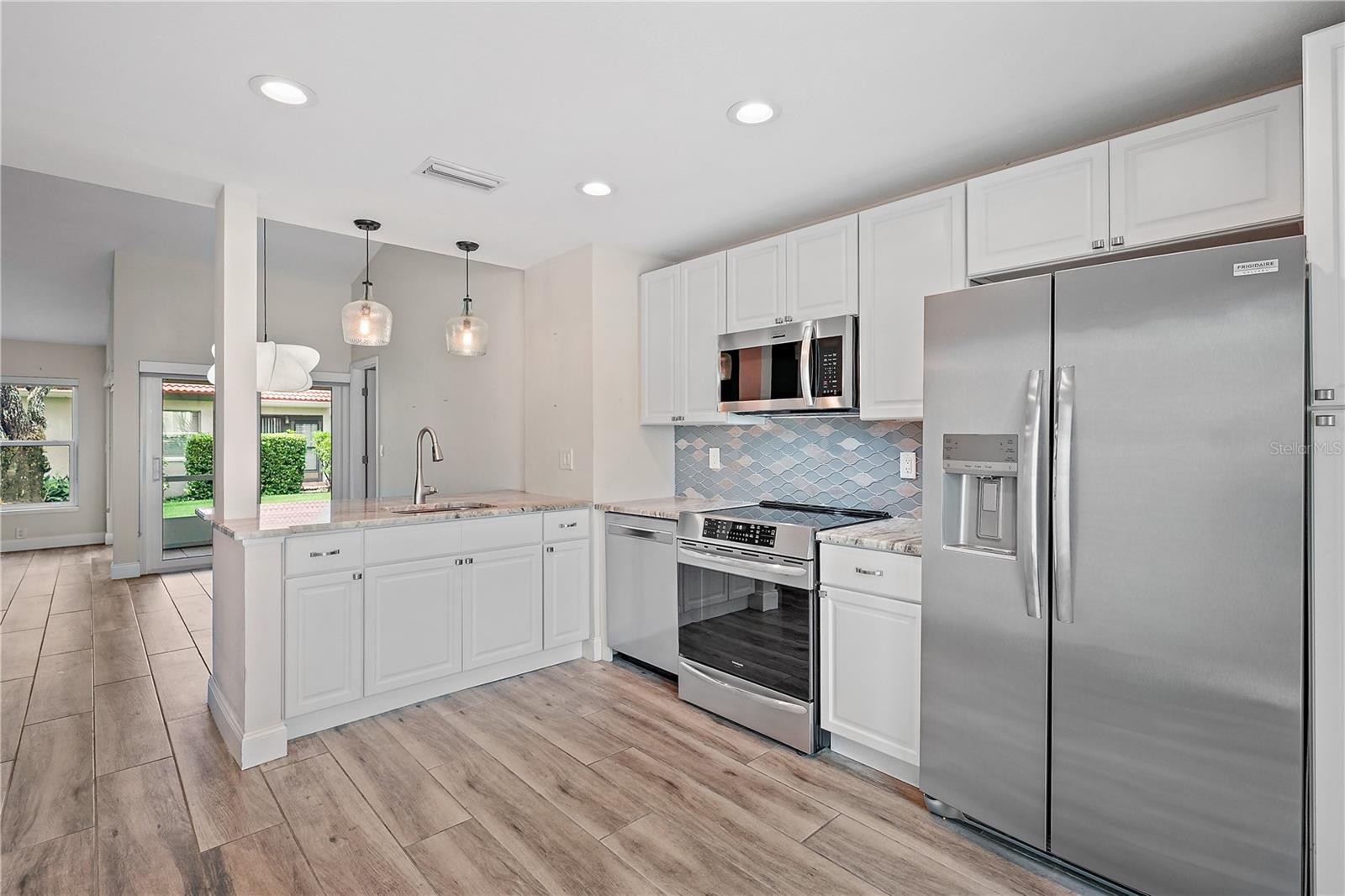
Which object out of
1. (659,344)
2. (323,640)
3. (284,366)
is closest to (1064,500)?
(659,344)

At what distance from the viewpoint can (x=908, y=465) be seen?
3.02 m

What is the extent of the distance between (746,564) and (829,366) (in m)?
0.94

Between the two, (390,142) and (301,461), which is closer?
(390,142)

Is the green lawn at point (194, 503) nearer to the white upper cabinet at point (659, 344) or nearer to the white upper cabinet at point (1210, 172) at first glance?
the white upper cabinet at point (659, 344)

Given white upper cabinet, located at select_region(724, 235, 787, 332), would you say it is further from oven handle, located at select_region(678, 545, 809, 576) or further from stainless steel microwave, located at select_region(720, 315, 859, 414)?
oven handle, located at select_region(678, 545, 809, 576)

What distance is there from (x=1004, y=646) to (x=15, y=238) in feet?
22.2

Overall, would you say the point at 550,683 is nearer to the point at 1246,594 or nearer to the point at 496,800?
the point at 496,800

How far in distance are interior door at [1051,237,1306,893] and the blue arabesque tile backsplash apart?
89 cm

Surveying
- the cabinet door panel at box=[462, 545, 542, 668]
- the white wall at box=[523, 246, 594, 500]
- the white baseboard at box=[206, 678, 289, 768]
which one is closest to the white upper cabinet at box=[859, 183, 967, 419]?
the white wall at box=[523, 246, 594, 500]

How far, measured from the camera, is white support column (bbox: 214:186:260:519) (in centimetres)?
290

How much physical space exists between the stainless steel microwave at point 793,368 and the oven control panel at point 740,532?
0.59 meters

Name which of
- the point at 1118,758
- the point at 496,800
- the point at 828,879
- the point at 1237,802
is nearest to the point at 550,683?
the point at 496,800

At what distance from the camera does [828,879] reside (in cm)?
195

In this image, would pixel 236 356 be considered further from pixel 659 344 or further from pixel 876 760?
pixel 876 760
